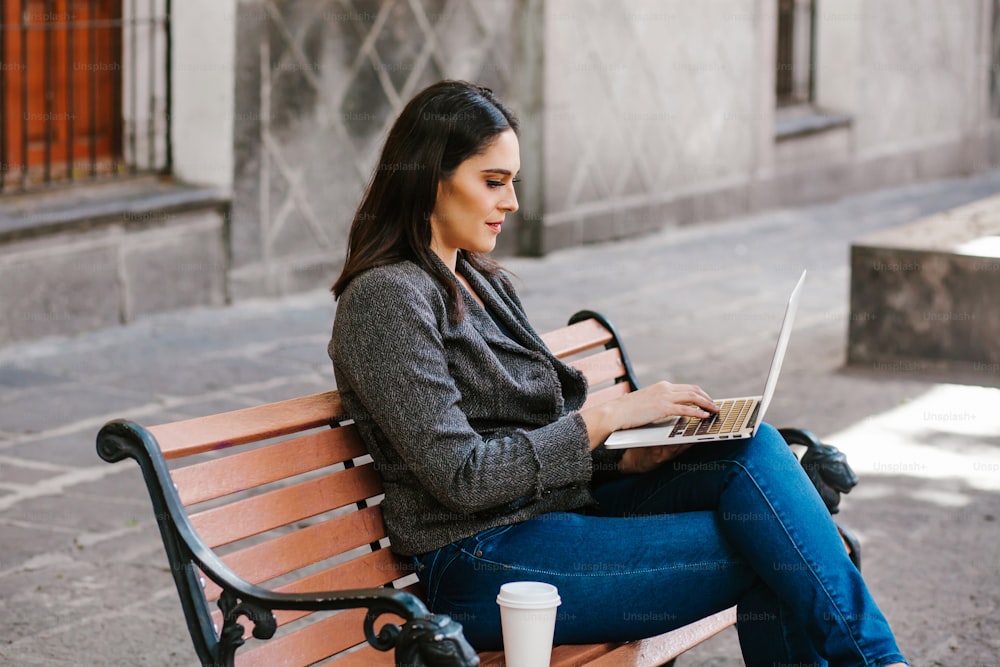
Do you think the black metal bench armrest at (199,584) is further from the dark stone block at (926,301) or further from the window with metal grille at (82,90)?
the window with metal grille at (82,90)

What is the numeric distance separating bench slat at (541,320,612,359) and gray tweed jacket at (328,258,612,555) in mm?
512

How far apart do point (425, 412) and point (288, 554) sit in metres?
0.36

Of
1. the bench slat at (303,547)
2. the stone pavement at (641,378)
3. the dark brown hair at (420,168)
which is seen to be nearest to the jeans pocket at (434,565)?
the bench slat at (303,547)

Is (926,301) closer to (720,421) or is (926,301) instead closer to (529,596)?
(720,421)

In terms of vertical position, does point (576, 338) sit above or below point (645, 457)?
above

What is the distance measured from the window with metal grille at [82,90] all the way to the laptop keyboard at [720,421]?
5299mm

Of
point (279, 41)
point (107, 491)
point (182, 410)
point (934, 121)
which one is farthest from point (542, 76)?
point (934, 121)

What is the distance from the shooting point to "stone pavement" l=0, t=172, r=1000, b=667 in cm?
398

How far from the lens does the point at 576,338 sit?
3.63 metres

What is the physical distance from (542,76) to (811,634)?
8.09 meters

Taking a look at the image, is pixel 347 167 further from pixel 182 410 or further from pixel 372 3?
pixel 182 410

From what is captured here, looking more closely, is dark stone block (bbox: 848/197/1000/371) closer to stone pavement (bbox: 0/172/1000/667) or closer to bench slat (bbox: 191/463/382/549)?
stone pavement (bbox: 0/172/1000/667)

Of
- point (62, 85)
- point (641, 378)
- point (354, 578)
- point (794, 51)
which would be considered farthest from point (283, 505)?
point (794, 51)

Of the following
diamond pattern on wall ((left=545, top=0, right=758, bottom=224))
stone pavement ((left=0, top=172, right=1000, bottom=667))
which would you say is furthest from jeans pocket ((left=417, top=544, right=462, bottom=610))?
diamond pattern on wall ((left=545, top=0, right=758, bottom=224))
